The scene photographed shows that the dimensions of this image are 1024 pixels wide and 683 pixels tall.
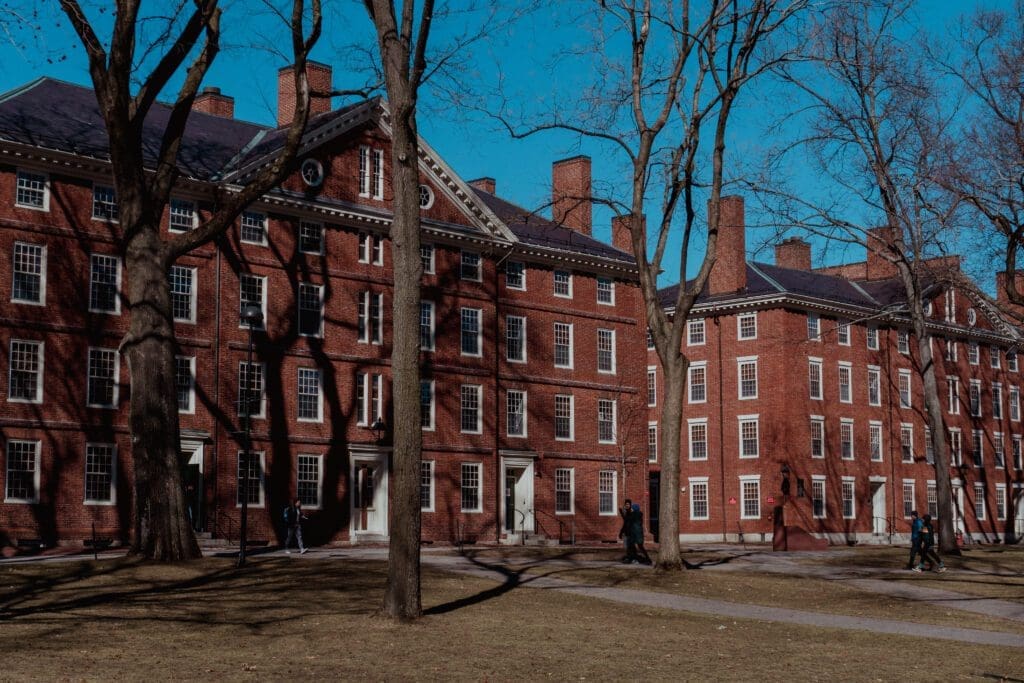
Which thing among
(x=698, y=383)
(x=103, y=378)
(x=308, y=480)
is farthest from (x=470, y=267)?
(x=698, y=383)

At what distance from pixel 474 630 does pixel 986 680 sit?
6.40 meters

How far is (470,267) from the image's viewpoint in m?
46.6

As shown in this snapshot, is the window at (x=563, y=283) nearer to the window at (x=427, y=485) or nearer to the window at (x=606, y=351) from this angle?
the window at (x=606, y=351)

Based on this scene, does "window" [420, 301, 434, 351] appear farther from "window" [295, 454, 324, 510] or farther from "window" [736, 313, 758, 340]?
"window" [736, 313, 758, 340]

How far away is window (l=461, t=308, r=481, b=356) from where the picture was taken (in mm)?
46125

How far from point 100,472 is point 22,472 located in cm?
209

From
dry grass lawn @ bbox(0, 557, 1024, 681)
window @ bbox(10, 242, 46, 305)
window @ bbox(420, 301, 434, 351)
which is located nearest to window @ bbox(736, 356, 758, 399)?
window @ bbox(420, 301, 434, 351)

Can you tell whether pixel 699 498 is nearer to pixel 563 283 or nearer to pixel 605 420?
pixel 605 420

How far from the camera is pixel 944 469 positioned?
4131 centimetres

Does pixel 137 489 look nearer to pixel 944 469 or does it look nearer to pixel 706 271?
pixel 706 271

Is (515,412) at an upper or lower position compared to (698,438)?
upper

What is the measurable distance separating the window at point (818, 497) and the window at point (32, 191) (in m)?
35.4

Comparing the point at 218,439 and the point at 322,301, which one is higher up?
the point at 322,301

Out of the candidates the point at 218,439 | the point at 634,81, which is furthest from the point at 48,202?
the point at 634,81
